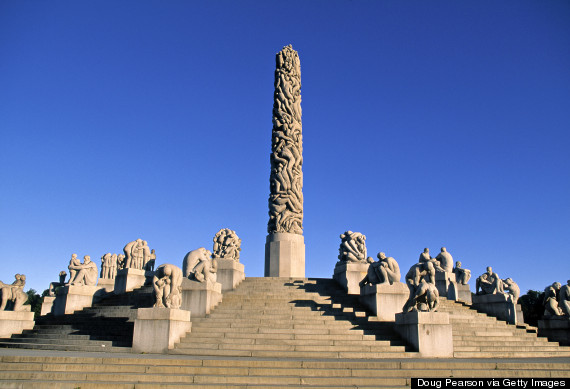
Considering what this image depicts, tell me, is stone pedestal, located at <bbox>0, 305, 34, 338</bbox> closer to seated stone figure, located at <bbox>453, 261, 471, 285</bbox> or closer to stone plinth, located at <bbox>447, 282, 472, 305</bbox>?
stone plinth, located at <bbox>447, 282, 472, 305</bbox>

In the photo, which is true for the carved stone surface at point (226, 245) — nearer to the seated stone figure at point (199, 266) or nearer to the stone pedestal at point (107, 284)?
the seated stone figure at point (199, 266)

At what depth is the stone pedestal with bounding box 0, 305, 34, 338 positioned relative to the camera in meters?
14.6

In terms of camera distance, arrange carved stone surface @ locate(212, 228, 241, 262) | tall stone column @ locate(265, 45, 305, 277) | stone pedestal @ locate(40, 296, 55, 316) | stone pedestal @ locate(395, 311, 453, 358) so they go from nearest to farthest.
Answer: stone pedestal @ locate(395, 311, 453, 358) → carved stone surface @ locate(212, 228, 241, 262) → stone pedestal @ locate(40, 296, 55, 316) → tall stone column @ locate(265, 45, 305, 277)

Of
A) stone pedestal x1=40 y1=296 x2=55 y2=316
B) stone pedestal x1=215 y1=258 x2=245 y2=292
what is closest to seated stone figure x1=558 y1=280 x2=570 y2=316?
stone pedestal x1=215 y1=258 x2=245 y2=292

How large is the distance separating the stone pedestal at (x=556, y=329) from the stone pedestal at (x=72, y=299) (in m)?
17.2

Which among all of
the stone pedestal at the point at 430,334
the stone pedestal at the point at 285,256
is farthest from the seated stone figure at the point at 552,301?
the stone pedestal at the point at 285,256

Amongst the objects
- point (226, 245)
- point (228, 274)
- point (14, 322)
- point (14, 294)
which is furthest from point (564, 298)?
point (14, 294)

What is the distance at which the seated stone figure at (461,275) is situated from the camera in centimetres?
1891

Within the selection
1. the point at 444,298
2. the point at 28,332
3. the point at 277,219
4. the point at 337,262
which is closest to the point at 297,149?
the point at 277,219

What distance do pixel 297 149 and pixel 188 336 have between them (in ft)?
44.4

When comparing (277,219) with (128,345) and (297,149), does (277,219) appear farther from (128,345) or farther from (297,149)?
(128,345)

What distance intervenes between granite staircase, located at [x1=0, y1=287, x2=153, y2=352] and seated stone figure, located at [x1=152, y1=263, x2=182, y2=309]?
836mm

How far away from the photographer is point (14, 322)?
1477 centimetres

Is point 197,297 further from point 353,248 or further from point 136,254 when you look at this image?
point 353,248
